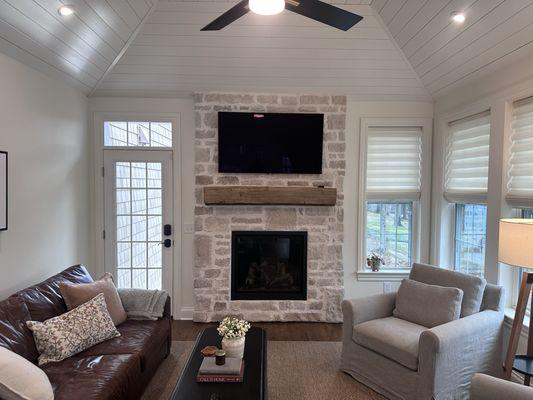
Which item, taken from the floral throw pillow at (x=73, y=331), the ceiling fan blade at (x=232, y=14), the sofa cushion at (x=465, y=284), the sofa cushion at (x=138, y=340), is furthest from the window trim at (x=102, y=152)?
the sofa cushion at (x=465, y=284)

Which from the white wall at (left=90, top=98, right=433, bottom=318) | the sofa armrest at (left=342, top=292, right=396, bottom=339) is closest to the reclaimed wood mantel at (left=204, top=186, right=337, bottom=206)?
the white wall at (left=90, top=98, right=433, bottom=318)

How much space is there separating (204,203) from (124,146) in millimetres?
1157

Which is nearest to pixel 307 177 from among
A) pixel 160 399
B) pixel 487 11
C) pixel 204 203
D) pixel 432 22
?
pixel 204 203

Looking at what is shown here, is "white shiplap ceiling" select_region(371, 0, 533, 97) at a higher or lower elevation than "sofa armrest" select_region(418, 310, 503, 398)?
higher

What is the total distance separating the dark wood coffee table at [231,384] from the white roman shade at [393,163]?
8.44 ft

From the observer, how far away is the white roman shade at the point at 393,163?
441 centimetres

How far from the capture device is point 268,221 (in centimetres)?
427

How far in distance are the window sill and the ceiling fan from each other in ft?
10.1

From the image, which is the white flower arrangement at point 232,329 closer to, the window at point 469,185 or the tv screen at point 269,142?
the tv screen at point 269,142

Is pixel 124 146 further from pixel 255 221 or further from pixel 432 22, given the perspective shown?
pixel 432 22

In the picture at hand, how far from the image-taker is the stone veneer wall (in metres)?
4.20

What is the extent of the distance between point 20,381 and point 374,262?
363cm

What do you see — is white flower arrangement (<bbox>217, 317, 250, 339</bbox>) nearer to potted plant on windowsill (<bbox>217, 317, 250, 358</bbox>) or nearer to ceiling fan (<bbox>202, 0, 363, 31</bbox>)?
potted plant on windowsill (<bbox>217, 317, 250, 358</bbox>)

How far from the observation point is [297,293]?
4.36 metres
